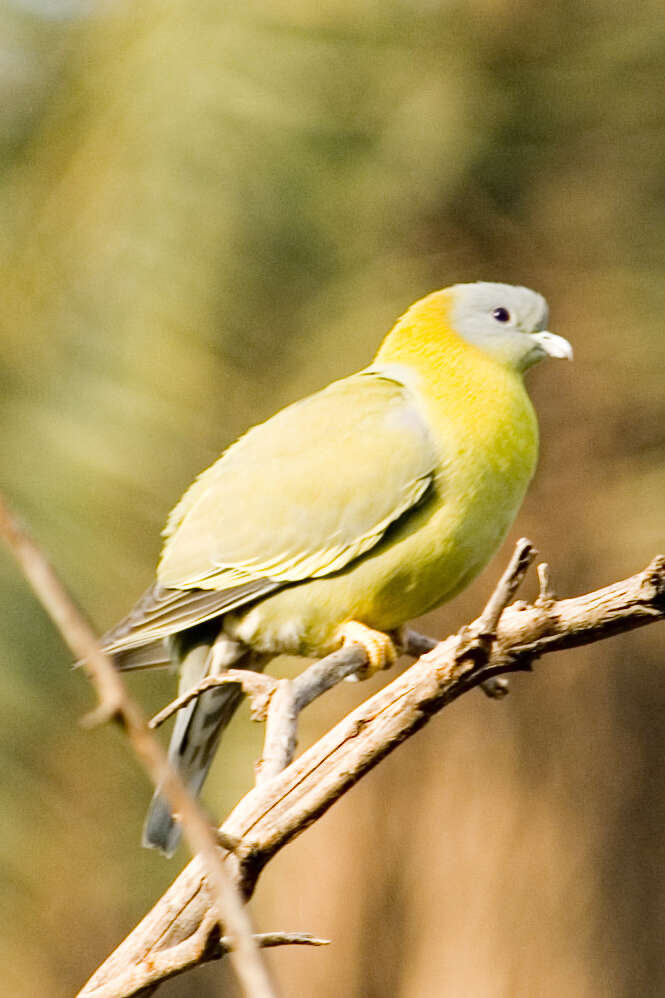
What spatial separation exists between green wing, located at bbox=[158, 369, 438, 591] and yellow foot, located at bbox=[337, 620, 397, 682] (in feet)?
0.38

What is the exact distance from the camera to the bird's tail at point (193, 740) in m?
2.49

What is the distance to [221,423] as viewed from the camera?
5070mm

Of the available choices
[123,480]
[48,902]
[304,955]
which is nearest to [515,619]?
[123,480]

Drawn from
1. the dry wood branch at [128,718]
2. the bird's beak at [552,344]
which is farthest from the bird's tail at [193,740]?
the dry wood branch at [128,718]

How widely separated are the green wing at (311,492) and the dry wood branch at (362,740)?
2.55ft

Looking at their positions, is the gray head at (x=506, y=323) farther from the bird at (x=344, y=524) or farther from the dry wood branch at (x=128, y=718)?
the dry wood branch at (x=128, y=718)

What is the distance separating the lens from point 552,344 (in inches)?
107

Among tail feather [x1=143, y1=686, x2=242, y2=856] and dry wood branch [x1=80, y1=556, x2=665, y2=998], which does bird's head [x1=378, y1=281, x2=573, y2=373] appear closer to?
tail feather [x1=143, y1=686, x2=242, y2=856]

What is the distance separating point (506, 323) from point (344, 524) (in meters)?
0.56

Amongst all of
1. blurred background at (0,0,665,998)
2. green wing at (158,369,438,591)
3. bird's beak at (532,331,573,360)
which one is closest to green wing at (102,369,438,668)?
green wing at (158,369,438,591)

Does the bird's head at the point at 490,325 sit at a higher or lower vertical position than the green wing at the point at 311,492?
higher

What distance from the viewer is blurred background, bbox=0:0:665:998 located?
488 centimetres

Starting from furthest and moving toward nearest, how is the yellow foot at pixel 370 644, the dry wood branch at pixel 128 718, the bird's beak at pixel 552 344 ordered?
1. the bird's beak at pixel 552 344
2. the yellow foot at pixel 370 644
3. the dry wood branch at pixel 128 718

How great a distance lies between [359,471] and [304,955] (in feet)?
12.5
